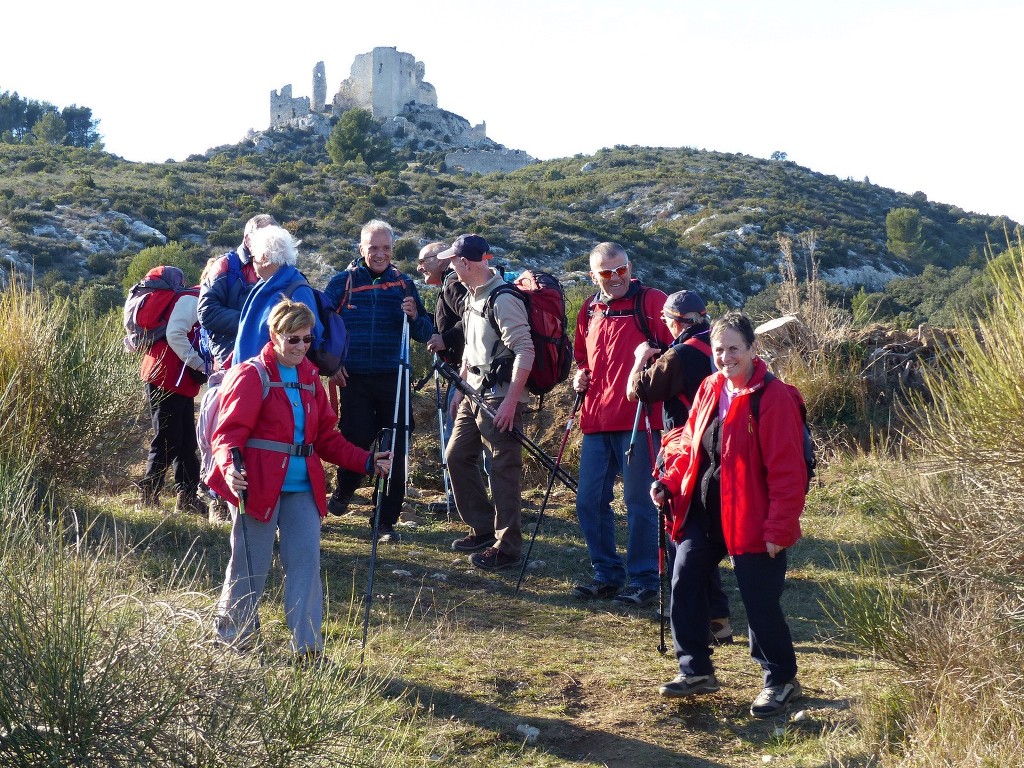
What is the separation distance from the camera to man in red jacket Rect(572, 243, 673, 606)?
5.43 meters

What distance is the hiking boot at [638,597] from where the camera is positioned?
5.47 metres

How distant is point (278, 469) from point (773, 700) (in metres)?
2.12

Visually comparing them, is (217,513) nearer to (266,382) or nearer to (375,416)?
(375,416)

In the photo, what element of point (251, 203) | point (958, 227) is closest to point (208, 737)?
point (251, 203)

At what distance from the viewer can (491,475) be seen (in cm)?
602

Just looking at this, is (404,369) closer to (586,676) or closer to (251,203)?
(586,676)

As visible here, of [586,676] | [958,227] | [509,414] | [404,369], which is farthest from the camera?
[958,227]

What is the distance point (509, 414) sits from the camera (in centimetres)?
575

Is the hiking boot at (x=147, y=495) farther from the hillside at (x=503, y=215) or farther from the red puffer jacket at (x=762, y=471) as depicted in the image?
the hillside at (x=503, y=215)

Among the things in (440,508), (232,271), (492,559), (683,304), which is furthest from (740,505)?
(440,508)

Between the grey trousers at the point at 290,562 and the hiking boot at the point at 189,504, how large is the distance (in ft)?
9.02

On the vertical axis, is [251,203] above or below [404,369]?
above

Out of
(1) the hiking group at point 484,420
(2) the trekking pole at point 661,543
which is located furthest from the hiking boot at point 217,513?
(2) the trekking pole at point 661,543

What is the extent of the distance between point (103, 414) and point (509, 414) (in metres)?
2.78
